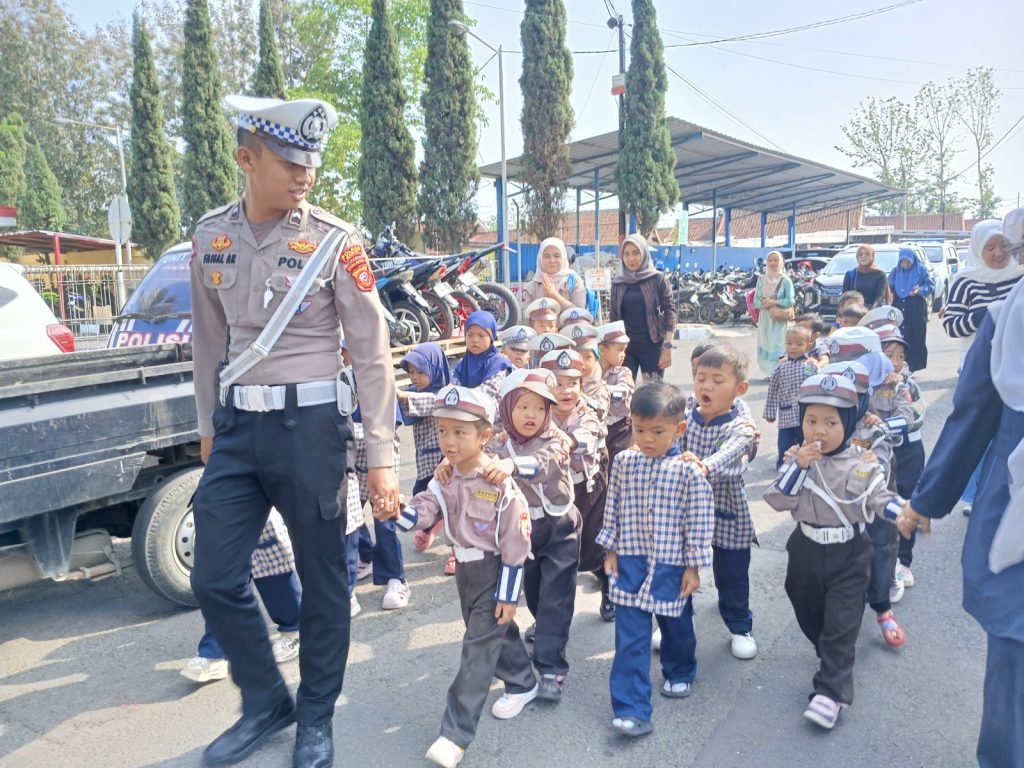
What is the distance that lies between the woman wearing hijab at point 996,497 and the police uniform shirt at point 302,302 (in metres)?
1.71

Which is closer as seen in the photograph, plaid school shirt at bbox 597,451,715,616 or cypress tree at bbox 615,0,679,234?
plaid school shirt at bbox 597,451,715,616

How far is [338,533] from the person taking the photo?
2746 mm

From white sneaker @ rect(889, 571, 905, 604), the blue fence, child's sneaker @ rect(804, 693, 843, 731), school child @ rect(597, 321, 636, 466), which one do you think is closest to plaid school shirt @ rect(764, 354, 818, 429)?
school child @ rect(597, 321, 636, 466)

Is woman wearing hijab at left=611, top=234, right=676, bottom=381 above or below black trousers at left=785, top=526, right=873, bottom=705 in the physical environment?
above

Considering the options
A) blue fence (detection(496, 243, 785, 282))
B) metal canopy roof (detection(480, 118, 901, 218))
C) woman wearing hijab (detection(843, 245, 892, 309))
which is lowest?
woman wearing hijab (detection(843, 245, 892, 309))

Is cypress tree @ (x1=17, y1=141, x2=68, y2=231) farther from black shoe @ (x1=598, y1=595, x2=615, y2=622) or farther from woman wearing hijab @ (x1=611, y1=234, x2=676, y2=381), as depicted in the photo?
black shoe @ (x1=598, y1=595, x2=615, y2=622)

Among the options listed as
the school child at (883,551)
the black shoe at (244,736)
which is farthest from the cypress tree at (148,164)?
the school child at (883,551)

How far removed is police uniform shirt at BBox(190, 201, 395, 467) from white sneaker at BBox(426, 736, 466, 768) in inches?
38.8

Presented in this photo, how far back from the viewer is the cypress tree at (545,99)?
22609 millimetres

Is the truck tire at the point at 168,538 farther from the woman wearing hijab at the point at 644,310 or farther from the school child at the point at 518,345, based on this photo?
the woman wearing hijab at the point at 644,310

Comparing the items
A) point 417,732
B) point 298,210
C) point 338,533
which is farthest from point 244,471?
point 417,732

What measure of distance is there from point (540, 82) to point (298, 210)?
71.3 feet

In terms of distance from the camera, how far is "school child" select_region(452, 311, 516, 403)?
4.97 metres

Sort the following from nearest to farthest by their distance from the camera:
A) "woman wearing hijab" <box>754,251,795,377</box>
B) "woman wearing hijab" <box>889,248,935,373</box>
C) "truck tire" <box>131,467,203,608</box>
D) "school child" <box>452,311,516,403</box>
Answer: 1. "truck tire" <box>131,467,203,608</box>
2. "school child" <box>452,311,516,403</box>
3. "woman wearing hijab" <box>889,248,935,373</box>
4. "woman wearing hijab" <box>754,251,795,377</box>
